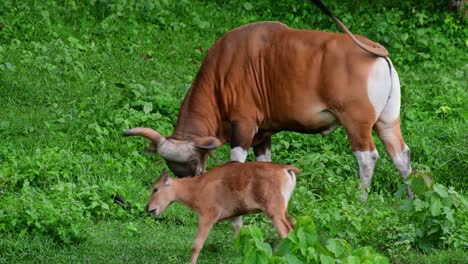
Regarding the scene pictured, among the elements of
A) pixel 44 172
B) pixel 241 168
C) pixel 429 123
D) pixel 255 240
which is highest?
pixel 255 240

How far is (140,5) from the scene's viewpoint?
15.0 meters

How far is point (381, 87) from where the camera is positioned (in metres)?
10.2

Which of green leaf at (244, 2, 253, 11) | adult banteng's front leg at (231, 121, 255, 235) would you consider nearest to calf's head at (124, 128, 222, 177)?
adult banteng's front leg at (231, 121, 255, 235)

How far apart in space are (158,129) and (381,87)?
2.29 m

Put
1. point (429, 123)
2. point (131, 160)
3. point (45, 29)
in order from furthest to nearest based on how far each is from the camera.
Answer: point (45, 29) < point (429, 123) < point (131, 160)

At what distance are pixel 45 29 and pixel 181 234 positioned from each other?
18.9 feet

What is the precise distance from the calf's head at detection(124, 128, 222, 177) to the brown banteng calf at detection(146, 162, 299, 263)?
1270 mm

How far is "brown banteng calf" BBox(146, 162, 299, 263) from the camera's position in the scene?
320 inches

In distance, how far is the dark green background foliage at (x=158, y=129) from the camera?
8.62 m

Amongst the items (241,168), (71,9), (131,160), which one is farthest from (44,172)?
(71,9)

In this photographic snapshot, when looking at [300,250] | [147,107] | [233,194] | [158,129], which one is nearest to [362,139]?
[158,129]

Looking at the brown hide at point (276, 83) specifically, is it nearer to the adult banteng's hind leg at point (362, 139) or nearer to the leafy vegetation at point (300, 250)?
the adult banteng's hind leg at point (362, 139)

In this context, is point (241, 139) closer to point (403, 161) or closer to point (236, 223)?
point (403, 161)

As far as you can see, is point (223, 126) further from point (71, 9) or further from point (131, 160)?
point (71, 9)
